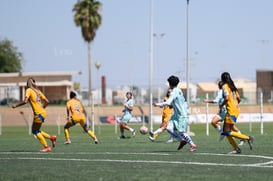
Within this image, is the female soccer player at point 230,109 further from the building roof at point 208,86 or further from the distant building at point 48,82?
the building roof at point 208,86

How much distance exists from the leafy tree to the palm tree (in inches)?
1271

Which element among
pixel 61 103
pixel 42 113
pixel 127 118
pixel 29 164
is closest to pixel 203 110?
pixel 61 103

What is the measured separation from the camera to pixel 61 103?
237 feet

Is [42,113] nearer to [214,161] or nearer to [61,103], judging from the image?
[214,161]

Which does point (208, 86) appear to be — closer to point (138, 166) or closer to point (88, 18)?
point (88, 18)

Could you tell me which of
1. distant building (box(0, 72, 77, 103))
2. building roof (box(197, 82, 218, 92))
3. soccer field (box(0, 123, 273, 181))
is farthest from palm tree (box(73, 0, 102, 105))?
soccer field (box(0, 123, 273, 181))

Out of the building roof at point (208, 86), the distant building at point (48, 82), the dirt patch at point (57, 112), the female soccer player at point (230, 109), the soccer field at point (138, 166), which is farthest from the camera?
the building roof at point (208, 86)

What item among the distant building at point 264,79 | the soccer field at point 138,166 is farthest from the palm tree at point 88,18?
the soccer field at point 138,166

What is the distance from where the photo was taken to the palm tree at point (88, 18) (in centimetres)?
7338

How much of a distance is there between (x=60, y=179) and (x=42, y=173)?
3.41ft

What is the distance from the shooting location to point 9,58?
105000 millimetres

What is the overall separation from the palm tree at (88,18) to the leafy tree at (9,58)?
32.3m

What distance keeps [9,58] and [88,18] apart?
34019mm

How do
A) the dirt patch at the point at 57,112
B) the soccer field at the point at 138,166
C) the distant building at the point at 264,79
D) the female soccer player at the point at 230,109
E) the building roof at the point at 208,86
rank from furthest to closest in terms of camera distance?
the building roof at the point at 208,86
the distant building at the point at 264,79
the dirt patch at the point at 57,112
the female soccer player at the point at 230,109
the soccer field at the point at 138,166
